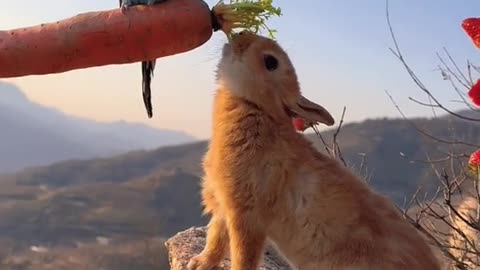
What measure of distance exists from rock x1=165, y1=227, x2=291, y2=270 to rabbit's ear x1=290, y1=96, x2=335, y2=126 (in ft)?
2.44

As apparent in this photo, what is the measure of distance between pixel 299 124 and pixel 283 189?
1.34ft

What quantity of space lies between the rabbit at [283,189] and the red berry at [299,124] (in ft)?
0.14

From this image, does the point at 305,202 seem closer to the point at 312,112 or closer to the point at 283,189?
the point at 283,189

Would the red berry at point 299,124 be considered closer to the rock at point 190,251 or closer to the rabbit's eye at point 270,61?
the rabbit's eye at point 270,61

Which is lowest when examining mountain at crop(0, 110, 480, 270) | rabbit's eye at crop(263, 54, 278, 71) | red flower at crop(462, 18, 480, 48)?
mountain at crop(0, 110, 480, 270)

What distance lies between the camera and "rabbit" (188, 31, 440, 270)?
2492 mm

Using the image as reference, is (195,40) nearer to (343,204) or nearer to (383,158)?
(343,204)

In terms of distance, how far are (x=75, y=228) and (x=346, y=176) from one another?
22.2 ft

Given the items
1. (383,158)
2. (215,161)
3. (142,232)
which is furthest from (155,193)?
(215,161)

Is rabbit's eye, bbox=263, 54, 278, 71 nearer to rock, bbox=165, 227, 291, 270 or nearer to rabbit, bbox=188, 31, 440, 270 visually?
rabbit, bbox=188, 31, 440, 270

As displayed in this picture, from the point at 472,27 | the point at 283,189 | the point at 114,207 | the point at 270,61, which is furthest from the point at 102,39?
the point at 114,207

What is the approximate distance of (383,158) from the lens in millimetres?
8055

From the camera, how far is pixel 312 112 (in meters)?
2.63

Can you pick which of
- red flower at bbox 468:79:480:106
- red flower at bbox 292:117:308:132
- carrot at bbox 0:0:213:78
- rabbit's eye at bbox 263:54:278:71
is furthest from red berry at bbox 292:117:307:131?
red flower at bbox 468:79:480:106
